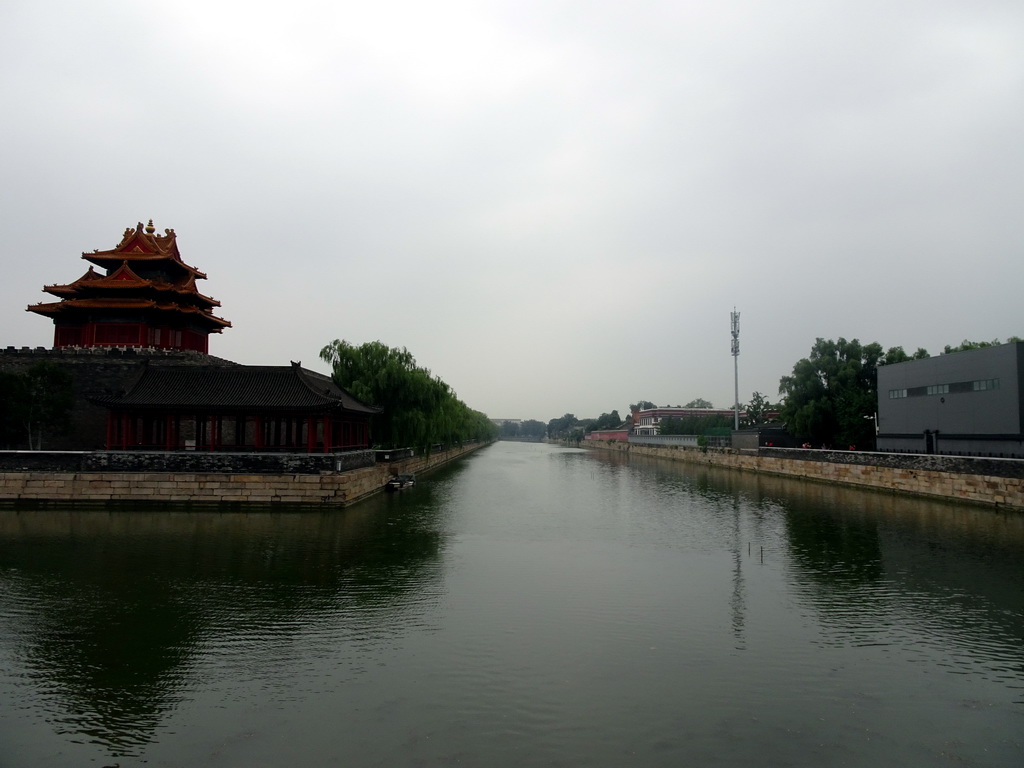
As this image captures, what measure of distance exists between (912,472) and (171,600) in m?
30.4

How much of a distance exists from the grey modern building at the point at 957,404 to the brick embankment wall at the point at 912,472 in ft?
8.77

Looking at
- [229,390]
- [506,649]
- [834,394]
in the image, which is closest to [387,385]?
[229,390]

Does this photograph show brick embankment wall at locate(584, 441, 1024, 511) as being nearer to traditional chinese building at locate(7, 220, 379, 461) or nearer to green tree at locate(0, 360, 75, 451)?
traditional chinese building at locate(7, 220, 379, 461)

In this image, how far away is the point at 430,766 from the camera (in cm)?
662

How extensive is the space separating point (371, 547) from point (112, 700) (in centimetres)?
1007

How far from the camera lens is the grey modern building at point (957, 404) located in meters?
28.5

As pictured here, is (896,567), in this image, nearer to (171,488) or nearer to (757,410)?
(171,488)

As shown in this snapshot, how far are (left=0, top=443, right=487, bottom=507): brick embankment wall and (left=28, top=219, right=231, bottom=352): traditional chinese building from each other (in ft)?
43.5

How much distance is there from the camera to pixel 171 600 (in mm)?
12391

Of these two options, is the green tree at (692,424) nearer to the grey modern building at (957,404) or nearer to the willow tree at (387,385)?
the grey modern building at (957,404)

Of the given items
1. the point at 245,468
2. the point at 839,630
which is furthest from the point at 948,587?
the point at 245,468

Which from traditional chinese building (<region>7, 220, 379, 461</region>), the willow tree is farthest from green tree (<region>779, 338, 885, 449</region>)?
traditional chinese building (<region>7, 220, 379, 461</region>)

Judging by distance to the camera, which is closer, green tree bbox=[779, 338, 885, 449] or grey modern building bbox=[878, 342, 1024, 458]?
grey modern building bbox=[878, 342, 1024, 458]

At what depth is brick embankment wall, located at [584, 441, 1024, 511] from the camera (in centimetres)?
2452
